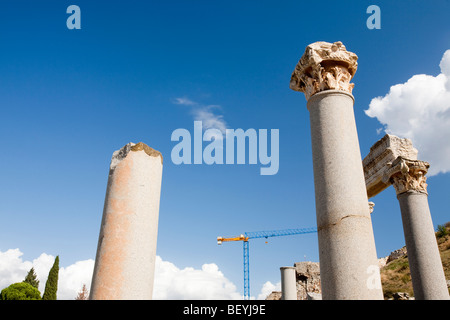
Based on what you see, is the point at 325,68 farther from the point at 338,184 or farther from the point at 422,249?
the point at 422,249

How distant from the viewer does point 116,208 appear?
6363mm

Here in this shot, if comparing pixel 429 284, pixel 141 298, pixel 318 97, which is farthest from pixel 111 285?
pixel 429 284

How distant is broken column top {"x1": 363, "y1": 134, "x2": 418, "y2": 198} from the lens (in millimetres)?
16469

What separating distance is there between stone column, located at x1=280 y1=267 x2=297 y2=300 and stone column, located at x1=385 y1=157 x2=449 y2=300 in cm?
838

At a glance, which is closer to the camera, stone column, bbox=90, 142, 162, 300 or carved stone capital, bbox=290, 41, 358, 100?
stone column, bbox=90, 142, 162, 300

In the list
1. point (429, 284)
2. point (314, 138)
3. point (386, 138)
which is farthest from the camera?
point (386, 138)

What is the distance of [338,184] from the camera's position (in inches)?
297

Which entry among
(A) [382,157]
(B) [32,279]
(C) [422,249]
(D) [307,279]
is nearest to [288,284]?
(A) [382,157]

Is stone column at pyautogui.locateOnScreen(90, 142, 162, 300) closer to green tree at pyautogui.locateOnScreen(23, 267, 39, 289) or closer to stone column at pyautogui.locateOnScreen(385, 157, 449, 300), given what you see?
stone column at pyautogui.locateOnScreen(385, 157, 449, 300)

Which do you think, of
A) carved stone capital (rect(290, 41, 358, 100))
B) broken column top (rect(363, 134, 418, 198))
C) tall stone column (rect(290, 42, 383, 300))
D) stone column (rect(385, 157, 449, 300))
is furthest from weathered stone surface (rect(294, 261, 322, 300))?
tall stone column (rect(290, 42, 383, 300))

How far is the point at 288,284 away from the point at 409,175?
9823 millimetres

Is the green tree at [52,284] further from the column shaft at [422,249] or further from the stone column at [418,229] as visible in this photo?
the column shaft at [422,249]
